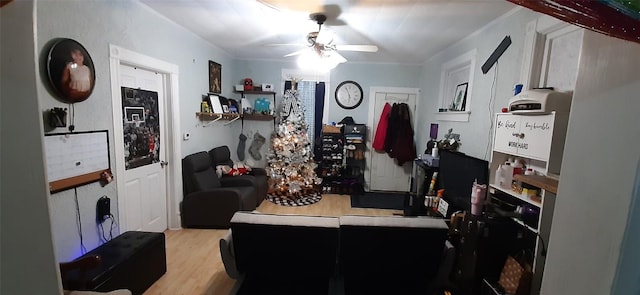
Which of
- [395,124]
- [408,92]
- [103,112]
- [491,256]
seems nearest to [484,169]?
[491,256]

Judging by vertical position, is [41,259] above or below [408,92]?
below

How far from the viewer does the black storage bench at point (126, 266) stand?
1.67m

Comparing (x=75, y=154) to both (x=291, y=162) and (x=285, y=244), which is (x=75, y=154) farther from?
(x=291, y=162)

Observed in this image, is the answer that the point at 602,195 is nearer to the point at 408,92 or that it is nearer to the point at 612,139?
the point at 612,139

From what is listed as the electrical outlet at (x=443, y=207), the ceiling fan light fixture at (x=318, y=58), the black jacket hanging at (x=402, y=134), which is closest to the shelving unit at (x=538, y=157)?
the electrical outlet at (x=443, y=207)

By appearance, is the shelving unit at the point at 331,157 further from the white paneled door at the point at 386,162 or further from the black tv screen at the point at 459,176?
the black tv screen at the point at 459,176

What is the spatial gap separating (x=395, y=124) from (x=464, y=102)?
1.57 meters

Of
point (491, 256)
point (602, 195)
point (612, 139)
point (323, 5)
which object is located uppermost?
point (323, 5)

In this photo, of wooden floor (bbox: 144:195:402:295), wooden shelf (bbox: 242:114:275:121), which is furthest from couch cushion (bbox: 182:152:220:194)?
wooden shelf (bbox: 242:114:275:121)

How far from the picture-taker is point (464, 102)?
3.34 m

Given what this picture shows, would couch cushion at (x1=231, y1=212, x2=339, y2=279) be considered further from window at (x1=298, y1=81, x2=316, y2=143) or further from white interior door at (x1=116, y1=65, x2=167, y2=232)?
window at (x1=298, y1=81, x2=316, y2=143)

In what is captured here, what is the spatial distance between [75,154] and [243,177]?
2.17 m

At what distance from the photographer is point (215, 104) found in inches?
160

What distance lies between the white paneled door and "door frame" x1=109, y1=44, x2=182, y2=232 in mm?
3338
